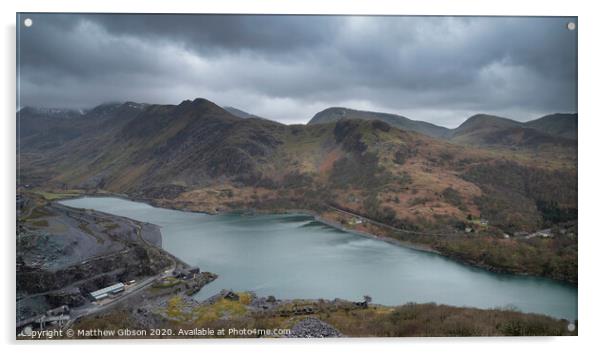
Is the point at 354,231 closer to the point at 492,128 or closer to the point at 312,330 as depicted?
the point at 492,128

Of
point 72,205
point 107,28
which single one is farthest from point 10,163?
point 72,205

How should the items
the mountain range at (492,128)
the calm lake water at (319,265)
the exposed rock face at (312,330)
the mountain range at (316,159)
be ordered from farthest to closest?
the mountain range at (316,159) → the calm lake water at (319,265) → the mountain range at (492,128) → the exposed rock face at (312,330)

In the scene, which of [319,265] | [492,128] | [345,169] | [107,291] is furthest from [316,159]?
[107,291]

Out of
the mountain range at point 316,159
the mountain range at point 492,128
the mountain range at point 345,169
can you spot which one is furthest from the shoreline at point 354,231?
the mountain range at point 492,128

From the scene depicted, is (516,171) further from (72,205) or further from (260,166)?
(72,205)

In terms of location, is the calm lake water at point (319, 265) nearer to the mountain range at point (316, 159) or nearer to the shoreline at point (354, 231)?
the shoreline at point (354, 231)

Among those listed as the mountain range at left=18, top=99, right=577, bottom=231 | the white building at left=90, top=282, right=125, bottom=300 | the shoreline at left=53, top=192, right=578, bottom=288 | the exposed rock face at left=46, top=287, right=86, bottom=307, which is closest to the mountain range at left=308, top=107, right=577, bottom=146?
the mountain range at left=18, top=99, right=577, bottom=231

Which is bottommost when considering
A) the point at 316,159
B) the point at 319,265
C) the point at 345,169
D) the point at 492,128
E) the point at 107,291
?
the point at 319,265
